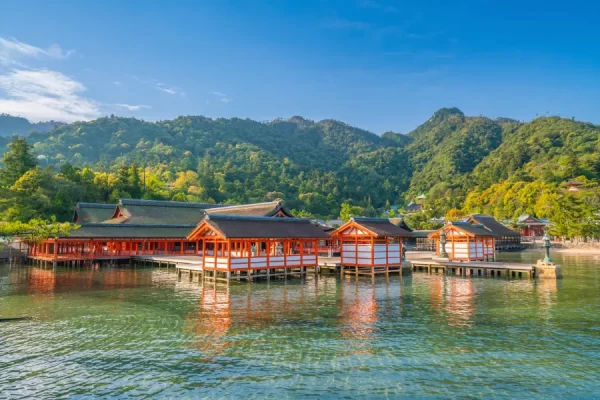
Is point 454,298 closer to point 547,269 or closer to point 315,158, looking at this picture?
point 547,269

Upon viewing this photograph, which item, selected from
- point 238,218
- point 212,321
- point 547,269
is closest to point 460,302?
point 212,321

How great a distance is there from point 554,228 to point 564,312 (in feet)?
166

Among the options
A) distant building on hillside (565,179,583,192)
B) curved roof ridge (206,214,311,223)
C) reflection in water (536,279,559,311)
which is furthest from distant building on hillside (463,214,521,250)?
curved roof ridge (206,214,311,223)

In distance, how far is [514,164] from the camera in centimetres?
11056

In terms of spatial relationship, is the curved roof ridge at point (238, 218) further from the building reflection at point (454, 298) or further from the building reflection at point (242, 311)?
the building reflection at point (454, 298)

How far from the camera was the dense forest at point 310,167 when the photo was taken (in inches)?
2333

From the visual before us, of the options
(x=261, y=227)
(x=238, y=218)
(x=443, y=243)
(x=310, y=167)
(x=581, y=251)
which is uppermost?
(x=310, y=167)

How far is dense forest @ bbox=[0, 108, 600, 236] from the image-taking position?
5925cm

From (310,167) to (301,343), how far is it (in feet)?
433

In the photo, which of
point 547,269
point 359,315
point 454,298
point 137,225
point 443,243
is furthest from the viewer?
point 137,225

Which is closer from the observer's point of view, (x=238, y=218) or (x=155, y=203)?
(x=238, y=218)

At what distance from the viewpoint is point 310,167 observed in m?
144

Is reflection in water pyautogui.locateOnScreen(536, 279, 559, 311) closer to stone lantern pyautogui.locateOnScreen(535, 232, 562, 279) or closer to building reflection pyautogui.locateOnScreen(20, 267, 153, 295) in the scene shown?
stone lantern pyautogui.locateOnScreen(535, 232, 562, 279)

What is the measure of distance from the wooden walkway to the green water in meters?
5.94
